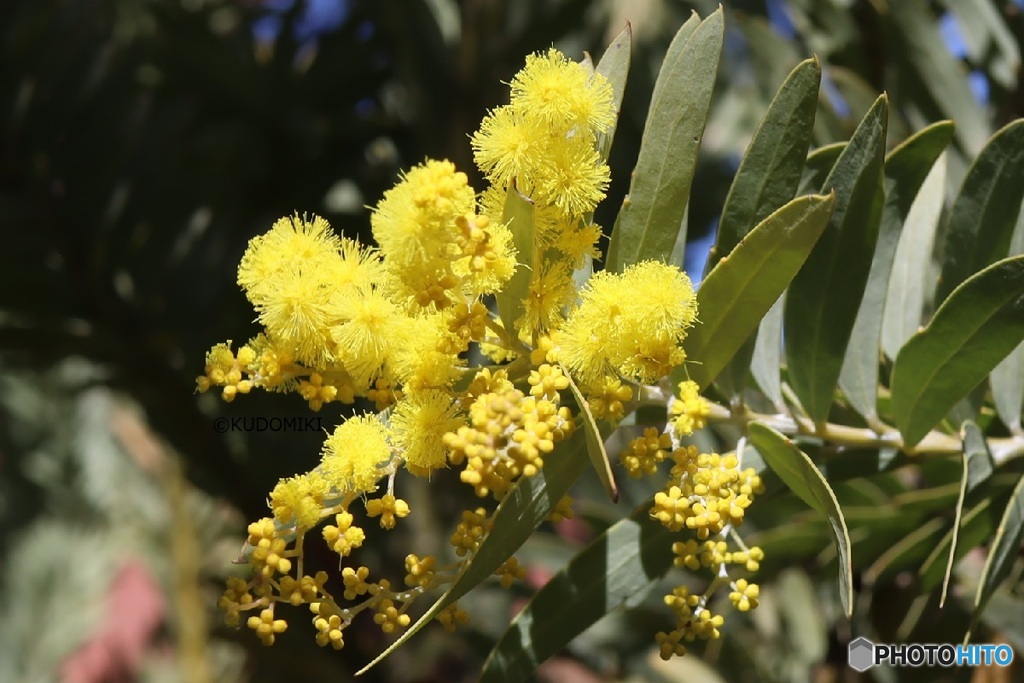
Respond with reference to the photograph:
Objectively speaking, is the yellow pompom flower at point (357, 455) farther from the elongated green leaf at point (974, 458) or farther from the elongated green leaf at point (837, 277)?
the elongated green leaf at point (974, 458)

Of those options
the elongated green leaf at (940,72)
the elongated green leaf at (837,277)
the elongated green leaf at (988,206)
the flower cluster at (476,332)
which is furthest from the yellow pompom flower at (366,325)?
the elongated green leaf at (940,72)

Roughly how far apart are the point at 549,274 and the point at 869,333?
14.4 inches

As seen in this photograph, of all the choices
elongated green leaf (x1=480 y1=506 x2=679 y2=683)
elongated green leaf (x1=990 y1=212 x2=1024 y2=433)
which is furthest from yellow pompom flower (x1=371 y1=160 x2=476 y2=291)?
elongated green leaf (x1=990 y1=212 x2=1024 y2=433)

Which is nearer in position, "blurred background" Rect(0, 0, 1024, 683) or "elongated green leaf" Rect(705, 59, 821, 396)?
"elongated green leaf" Rect(705, 59, 821, 396)

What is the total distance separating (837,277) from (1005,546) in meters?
0.28

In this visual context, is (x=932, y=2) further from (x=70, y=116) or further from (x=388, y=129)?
(x=70, y=116)

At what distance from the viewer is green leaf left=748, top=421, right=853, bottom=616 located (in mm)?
620

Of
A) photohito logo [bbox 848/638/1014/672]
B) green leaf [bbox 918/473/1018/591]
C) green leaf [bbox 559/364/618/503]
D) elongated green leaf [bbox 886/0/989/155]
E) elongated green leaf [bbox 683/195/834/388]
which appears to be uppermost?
elongated green leaf [bbox 886/0/989/155]

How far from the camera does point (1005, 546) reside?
80 centimetres

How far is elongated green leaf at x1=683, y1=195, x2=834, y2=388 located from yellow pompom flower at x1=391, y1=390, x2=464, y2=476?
21cm

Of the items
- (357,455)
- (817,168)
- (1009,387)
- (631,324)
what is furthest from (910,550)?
(357,455)

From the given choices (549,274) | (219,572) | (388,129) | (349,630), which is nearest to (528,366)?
(549,274)

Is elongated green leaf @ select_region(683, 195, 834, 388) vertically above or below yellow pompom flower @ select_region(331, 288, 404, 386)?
below

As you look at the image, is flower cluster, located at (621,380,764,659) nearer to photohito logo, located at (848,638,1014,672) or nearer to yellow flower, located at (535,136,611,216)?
yellow flower, located at (535,136,611,216)
